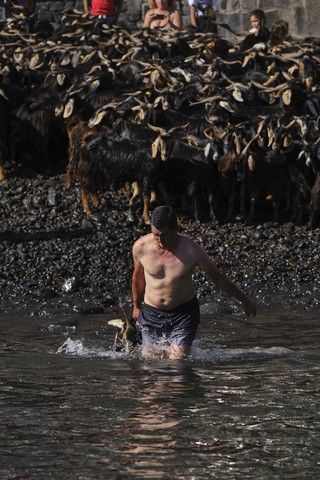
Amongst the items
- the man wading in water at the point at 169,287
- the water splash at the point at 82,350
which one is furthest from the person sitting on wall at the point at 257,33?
the man wading in water at the point at 169,287

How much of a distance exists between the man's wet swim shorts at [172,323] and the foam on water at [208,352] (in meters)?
0.37

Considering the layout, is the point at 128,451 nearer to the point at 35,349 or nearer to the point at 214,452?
the point at 214,452

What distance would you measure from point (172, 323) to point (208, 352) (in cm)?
105

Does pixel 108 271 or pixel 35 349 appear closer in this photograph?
pixel 35 349

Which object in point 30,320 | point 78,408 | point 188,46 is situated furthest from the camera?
point 188,46

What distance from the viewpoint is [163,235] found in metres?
11.7

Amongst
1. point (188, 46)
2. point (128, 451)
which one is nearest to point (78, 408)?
point (128, 451)

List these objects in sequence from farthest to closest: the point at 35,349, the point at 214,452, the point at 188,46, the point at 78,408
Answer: the point at 188,46 → the point at 35,349 → the point at 78,408 → the point at 214,452

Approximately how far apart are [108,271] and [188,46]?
7.54 metres

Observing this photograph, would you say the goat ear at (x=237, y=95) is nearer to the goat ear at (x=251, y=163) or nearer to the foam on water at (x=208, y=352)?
the goat ear at (x=251, y=163)

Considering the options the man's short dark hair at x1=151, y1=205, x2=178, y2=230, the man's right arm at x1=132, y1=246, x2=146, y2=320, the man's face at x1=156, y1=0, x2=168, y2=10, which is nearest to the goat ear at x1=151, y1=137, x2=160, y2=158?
the man's right arm at x1=132, y1=246, x2=146, y2=320

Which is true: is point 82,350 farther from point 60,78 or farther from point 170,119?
point 60,78

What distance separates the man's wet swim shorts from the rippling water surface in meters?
0.25

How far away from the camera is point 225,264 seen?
16766mm
